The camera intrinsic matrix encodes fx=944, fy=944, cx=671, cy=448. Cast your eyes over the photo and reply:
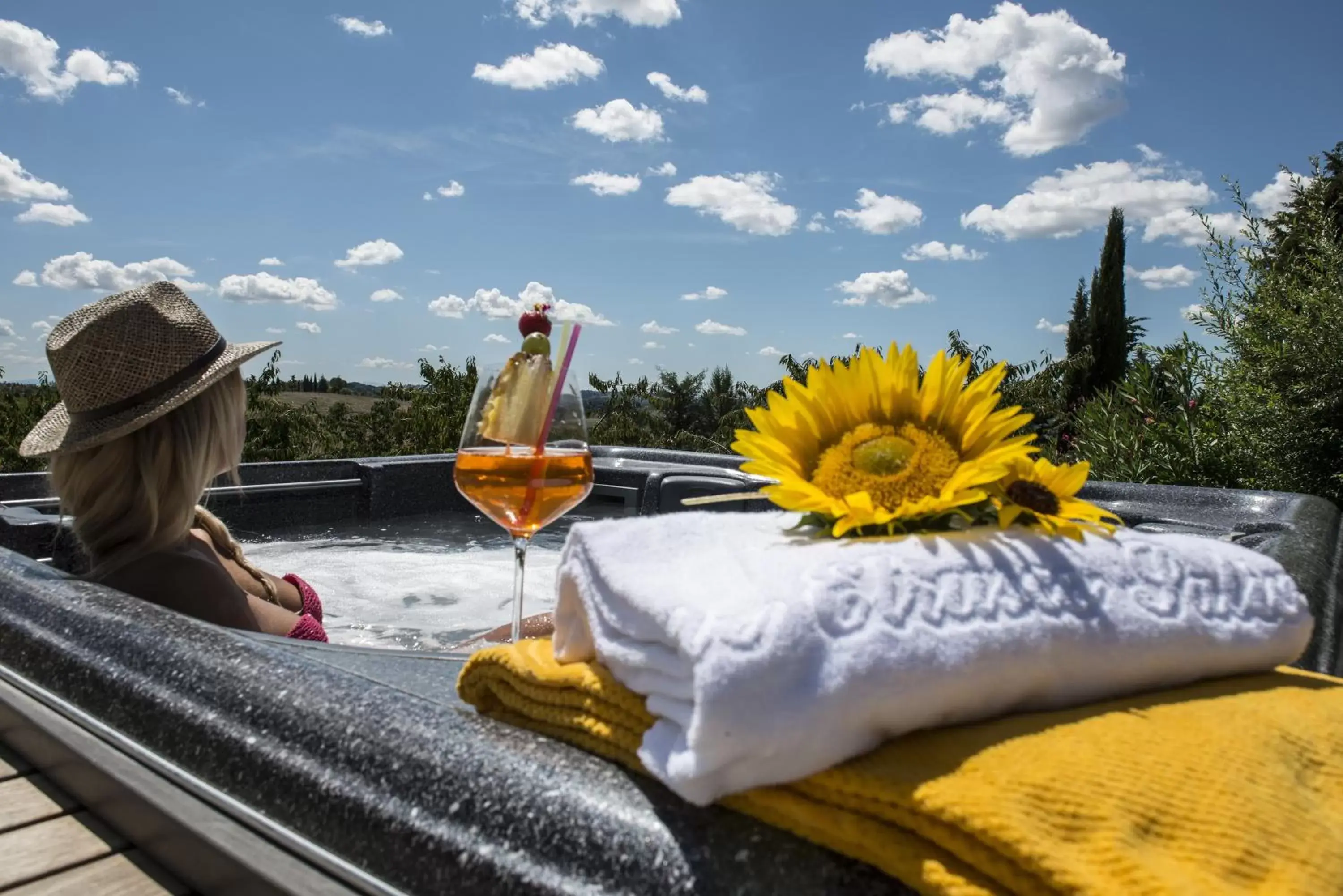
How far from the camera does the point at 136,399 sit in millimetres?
1704

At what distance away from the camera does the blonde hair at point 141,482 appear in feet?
5.64

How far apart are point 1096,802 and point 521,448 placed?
0.84 m

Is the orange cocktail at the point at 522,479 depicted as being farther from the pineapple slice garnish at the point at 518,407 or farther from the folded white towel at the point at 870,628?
the folded white towel at the point at 870,628

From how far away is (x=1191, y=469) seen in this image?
596 cm

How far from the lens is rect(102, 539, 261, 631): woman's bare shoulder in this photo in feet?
5.38

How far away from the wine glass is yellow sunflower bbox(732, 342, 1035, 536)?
0.39 meters

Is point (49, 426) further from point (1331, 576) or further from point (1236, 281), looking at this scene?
point (1236, 281)

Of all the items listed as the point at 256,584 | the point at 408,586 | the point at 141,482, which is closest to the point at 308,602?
the point at 256,584

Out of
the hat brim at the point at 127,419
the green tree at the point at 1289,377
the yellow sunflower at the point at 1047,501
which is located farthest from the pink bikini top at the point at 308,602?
the green tree at the point at 1289,377

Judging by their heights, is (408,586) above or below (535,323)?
below

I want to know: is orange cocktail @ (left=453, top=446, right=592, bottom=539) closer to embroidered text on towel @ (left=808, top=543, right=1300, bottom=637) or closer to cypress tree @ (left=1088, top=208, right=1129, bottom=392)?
embroidered text on towel @ (left=808, top=543, right=1300, bottom=637)

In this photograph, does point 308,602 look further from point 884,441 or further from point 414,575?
point 884,441

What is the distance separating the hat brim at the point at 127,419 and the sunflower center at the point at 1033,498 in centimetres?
146

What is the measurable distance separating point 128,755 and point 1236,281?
Result: 7.62 m
